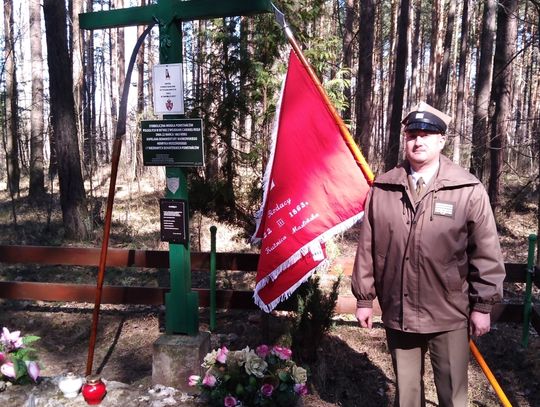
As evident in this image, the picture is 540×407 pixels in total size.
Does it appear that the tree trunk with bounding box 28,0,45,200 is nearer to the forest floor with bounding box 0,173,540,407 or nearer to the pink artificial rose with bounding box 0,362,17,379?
the forest floor with bounding box 0,173,540,407

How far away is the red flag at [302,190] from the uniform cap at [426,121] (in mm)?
732

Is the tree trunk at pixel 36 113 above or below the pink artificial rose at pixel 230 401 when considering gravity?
above

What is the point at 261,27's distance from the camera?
476 centimetres

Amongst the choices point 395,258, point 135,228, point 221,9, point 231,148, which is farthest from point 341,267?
point 135,228

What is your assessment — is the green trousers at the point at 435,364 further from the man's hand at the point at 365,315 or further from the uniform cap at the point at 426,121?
the uniform cap at the point at 426,121

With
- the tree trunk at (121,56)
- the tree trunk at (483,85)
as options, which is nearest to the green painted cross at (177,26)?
the tree trunk at (483,85)

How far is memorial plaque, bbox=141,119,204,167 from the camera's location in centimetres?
365

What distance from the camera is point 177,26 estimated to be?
145 inches

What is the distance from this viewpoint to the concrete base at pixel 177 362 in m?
3.77

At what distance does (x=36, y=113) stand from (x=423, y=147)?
15.0 meters

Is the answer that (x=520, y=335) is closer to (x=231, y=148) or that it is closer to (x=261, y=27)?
(x=231, y=148)

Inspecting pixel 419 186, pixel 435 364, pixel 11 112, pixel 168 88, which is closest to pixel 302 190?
pixel 419 186

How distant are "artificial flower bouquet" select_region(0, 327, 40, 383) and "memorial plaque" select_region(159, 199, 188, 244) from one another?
48.6 inches

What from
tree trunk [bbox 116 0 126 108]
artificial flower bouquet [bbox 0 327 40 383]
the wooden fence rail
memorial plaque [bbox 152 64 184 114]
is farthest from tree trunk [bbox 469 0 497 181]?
tree trunk [bbox 116 0 126 108]
